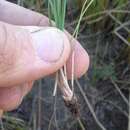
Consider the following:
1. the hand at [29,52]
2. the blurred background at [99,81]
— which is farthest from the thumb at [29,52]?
the blurred background at [99,81]

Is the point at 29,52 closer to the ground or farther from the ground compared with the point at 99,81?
farther from the ground

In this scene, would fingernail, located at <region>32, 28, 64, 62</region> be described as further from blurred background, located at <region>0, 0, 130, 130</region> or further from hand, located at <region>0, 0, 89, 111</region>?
blurred background, located at <region>0, 0, 130, 130</region>

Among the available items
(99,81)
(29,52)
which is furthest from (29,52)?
(99,81)

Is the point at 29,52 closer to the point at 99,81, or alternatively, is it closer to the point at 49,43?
the point at 49,43

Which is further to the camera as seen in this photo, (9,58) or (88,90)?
(88,90)

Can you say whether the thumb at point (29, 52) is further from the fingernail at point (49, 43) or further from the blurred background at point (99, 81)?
the blurred background at point (99, 81)

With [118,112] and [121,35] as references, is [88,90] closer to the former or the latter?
[118,112]

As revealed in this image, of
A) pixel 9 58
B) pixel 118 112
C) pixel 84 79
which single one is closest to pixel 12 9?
pixel 9 58
